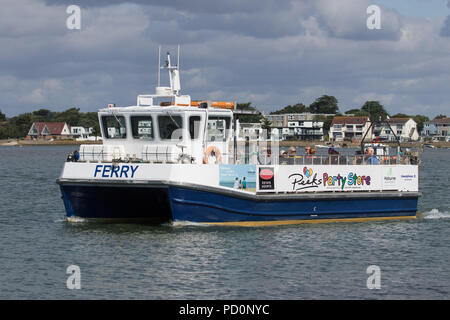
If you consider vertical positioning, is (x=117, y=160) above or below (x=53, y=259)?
above

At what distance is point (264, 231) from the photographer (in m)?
21.8

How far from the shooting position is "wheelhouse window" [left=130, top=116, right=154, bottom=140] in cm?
2220

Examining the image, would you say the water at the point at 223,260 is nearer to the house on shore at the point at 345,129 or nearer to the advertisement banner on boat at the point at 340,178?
the advertisement banner on boat at the point at 340,178

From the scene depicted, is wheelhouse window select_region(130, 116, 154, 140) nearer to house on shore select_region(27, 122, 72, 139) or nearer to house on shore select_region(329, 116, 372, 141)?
house on shore select_region(329, 116, 372, 141)

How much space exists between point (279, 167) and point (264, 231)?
85.6 inches

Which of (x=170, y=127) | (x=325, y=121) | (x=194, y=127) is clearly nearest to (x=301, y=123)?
(x=325, y=121)

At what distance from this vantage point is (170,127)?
869 inches

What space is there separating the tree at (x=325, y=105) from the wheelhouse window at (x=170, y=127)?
161 m

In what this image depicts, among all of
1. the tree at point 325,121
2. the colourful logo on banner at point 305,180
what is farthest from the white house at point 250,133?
the tree at point 325,121

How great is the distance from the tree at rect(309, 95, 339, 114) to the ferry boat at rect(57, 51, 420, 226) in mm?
157588

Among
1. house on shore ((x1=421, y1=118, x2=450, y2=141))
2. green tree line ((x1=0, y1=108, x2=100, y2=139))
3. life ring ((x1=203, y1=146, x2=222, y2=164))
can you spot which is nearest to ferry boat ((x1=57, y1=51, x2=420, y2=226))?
life ring ((x1=203, y1=146, x2=222, y2=164))
